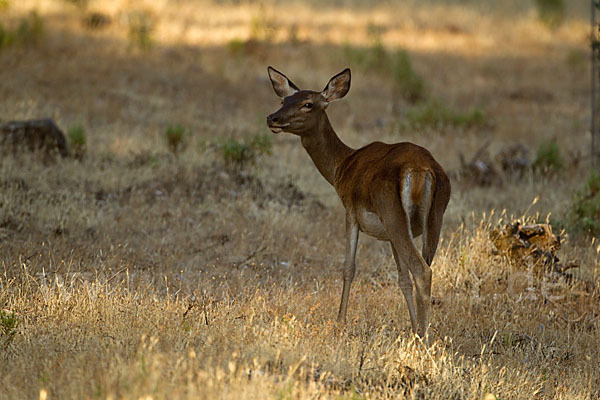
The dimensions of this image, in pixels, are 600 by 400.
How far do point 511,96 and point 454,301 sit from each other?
11433 mm

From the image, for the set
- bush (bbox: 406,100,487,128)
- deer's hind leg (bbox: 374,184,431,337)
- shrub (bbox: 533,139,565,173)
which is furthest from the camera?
bush (bbox: 406,100,487,128)

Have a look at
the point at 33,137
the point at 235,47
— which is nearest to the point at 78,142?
the point at 33,137

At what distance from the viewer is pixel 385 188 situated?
5.46 meters

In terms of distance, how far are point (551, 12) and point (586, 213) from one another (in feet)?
61.9

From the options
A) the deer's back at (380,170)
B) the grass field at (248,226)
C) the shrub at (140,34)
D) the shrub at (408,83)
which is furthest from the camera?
the shrub at (140,34)

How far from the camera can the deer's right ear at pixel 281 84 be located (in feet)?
21.9

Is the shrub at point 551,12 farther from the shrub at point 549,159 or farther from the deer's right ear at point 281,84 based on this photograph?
the deer's right ear at point 281,84

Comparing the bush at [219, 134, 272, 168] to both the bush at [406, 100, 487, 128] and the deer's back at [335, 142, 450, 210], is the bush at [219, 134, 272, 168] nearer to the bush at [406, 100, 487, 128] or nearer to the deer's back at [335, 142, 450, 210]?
the bush at [406, 100, 487, 128]

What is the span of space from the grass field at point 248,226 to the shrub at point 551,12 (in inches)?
161

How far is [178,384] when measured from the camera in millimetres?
4156

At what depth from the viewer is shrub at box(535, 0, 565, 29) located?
25.3 metres

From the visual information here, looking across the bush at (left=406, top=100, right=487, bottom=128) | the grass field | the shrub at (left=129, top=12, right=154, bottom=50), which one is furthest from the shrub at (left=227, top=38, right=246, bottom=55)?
the bush at (left=406, top=100, right=487, bottom=128)

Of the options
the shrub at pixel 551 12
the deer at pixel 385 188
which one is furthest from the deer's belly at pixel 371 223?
the shrub at pixel 551 12

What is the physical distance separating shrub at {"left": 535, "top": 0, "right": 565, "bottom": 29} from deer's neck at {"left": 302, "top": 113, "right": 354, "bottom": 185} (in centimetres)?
2087
